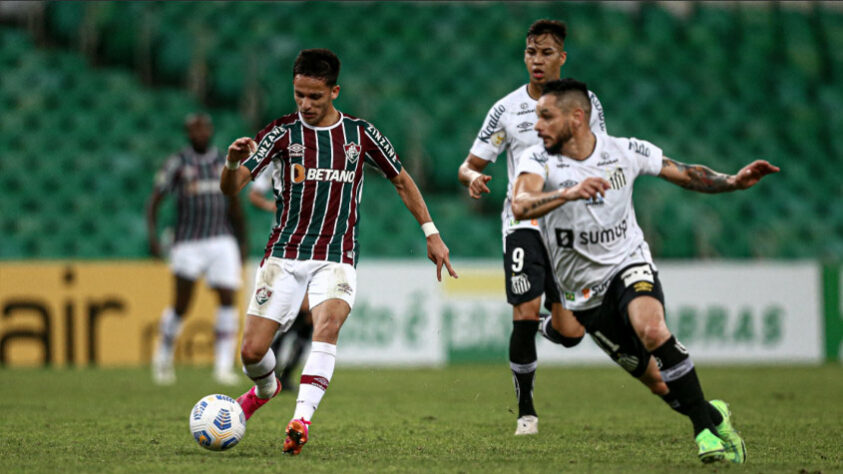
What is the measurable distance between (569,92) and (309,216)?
1493mm

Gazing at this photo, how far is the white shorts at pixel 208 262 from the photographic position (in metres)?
11.5

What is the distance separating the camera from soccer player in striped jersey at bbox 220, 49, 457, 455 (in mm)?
5809

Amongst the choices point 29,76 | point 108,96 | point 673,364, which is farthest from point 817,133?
point 673,364

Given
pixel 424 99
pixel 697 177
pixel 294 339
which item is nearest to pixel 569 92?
pixel 697 177

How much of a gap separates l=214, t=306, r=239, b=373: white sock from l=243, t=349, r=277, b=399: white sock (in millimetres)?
5189

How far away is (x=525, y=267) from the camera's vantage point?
671 cm

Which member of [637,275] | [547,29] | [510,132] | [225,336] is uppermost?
[547,29]

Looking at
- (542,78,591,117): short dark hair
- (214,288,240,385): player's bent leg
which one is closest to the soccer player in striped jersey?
(542,78,591,117): short dark hair

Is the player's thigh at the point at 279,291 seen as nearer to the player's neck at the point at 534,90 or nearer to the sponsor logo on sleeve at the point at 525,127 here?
the sponsor logo on sleeve at the point at 525,127

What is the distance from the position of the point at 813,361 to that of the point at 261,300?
10.3 metres

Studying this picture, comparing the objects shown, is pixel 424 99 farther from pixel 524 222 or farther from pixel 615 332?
pixel 615 332

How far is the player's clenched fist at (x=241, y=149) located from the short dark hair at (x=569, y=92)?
1.49 metres

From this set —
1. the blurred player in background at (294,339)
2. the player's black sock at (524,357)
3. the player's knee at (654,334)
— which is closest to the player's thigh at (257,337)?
the player's black sock at (524,357)

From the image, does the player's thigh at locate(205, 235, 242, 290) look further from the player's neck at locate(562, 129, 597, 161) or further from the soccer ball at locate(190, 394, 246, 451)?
the player's neck at locate(562, 129, 597, 161)
